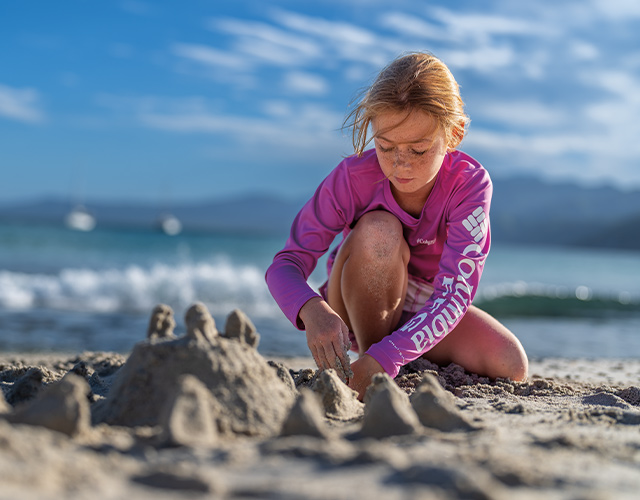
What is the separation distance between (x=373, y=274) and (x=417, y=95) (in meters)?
0.80

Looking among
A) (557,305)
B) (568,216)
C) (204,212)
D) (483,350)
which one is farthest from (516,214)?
(483,350)

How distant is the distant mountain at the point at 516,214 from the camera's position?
59.5 meters

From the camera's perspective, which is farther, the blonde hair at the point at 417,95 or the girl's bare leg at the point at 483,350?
the girl's bare leg at the point at 483,350

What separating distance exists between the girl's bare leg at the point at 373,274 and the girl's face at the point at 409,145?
9.7 inches

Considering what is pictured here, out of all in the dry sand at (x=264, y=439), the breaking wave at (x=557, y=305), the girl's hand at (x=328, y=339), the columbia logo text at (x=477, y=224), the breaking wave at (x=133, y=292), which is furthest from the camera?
the breaking wave at (x=557, y=305)

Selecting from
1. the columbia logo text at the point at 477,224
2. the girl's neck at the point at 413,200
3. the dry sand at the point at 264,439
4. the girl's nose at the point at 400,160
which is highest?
the girl's nose at the point at 400,160

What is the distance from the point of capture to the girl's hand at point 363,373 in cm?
221

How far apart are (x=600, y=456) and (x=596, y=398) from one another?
3.56ft

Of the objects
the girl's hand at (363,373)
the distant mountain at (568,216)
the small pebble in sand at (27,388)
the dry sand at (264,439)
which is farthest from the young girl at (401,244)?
the distant mountain at (568,216)

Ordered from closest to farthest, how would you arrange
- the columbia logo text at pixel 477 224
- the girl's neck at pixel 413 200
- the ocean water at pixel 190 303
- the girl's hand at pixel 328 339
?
the girl's hand at pixel 328 339, the columbia logo text at pixel 477 224, the girl's neck at pixel 413 200, the ocean water at pixel 190 303

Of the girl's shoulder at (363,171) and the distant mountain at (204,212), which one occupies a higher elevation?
the distant mountain at (204,212)

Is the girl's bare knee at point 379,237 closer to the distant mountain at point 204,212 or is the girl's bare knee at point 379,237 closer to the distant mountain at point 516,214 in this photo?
the distant mountain at point 516,214

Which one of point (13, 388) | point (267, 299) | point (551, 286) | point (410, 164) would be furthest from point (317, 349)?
point (551, 286)

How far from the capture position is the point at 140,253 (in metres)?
22.5
